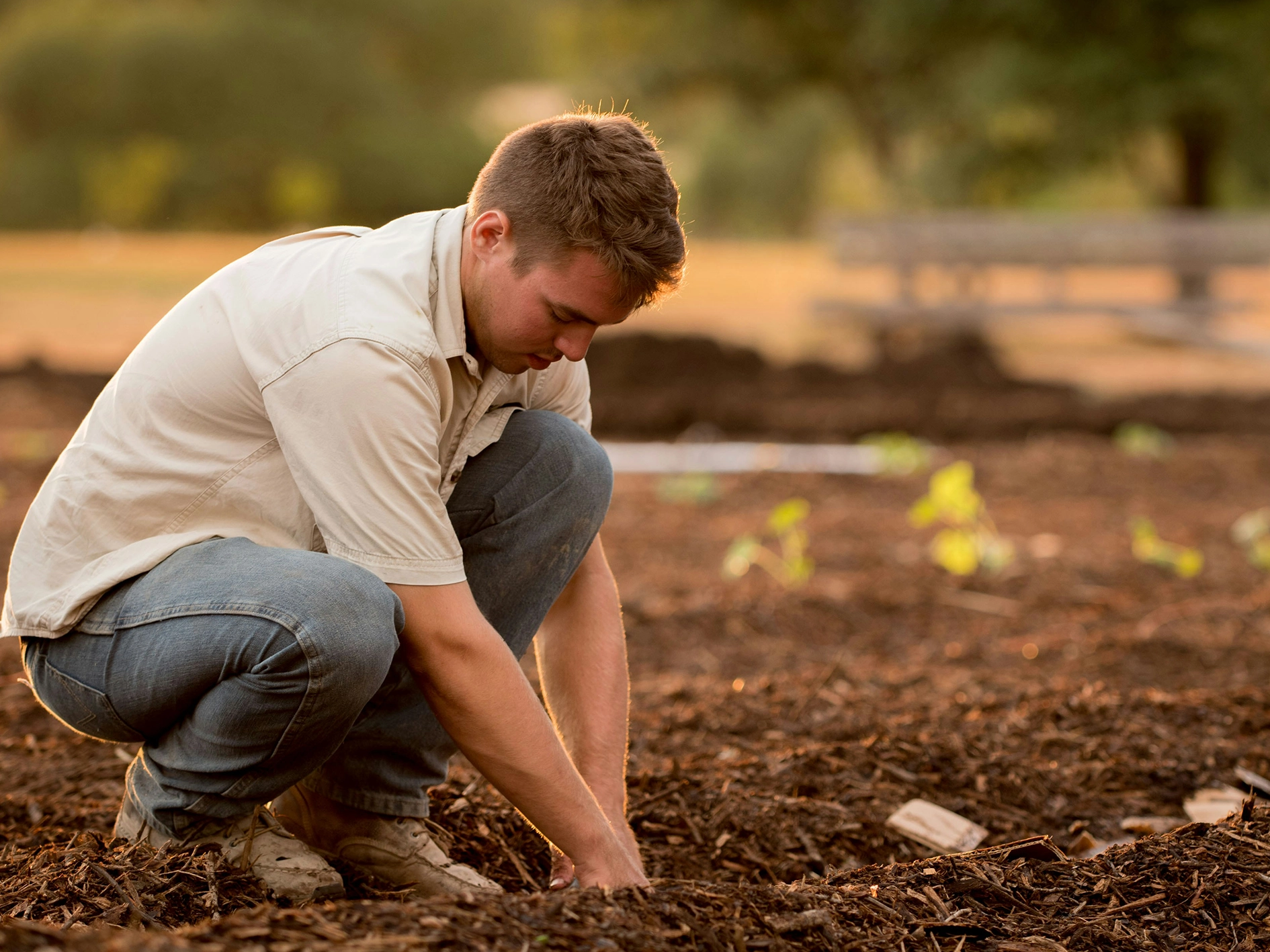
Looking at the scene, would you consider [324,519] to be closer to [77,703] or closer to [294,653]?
[294,653]

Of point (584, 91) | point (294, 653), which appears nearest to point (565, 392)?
point (294, 653)

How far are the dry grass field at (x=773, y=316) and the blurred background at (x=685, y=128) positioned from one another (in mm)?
78

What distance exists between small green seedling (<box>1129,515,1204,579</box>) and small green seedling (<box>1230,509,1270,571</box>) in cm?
19

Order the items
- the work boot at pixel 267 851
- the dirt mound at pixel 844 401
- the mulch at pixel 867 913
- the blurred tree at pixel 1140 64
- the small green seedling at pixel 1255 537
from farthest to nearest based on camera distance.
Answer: the blurred tree at pixel 1140 64
the dirt mound at pixel 844 401
the small green seedling at pixel 1255 537
the work boot at pixel 267 851
the mulch at pixel 867 913

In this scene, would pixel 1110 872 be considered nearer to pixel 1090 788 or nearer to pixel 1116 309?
pixel 1090 788

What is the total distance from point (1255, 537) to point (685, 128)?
26367 mm

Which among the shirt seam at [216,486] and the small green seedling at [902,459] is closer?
the shirt seam at [216,486]

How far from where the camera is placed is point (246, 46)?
22.9 metres

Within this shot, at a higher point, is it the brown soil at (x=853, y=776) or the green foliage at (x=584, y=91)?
the green foliage at (x=584, y=91)

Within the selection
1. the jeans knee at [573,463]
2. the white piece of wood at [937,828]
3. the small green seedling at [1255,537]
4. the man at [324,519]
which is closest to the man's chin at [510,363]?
the man at [324,519]

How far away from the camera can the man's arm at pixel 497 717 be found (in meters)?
1.84

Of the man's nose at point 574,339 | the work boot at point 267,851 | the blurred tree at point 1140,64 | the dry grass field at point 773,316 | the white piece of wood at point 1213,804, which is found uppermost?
the blurred tree at point 1140,64

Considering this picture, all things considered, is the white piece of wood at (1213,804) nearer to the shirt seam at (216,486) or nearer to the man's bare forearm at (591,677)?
the man's bare forearm at (591,677)

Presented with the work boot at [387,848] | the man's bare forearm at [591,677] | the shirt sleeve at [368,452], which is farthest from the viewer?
the man's bare forearm at [591,677]
